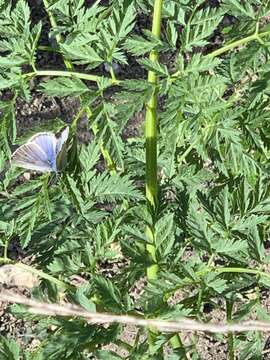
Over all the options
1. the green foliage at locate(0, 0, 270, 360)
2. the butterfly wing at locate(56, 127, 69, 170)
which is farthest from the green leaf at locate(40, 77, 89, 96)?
the butterfly wing at locate(56, 127, 69, 170)

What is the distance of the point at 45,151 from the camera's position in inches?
77.2

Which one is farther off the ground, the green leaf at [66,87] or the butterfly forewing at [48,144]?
the green leaf at [66,87]

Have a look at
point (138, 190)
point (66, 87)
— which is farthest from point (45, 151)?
point (138, 190)

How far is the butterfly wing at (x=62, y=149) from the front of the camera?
195 centimetres

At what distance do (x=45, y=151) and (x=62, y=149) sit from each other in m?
0.05

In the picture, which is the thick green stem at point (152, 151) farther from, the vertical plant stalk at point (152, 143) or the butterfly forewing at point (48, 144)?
the butterfly forewing at point (48, 144)

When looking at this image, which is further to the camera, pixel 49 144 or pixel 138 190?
pixel 138 190

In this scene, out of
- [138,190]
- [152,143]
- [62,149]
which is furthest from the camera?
[138,190]

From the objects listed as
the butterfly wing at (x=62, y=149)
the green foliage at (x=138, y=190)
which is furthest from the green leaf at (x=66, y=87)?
the butterfly wing at (x=62, y=149)

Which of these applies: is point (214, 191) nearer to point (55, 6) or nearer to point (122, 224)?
point (122, 224)

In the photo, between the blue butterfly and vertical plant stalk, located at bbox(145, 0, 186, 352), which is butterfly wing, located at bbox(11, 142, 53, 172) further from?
vertical plant stalk, located at bbox(145, 0, 186, 352)

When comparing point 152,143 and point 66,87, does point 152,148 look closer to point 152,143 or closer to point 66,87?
point 152,143

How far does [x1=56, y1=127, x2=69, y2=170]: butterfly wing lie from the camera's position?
6.39ft

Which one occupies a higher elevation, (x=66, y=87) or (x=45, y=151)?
(x=66, y=87)
